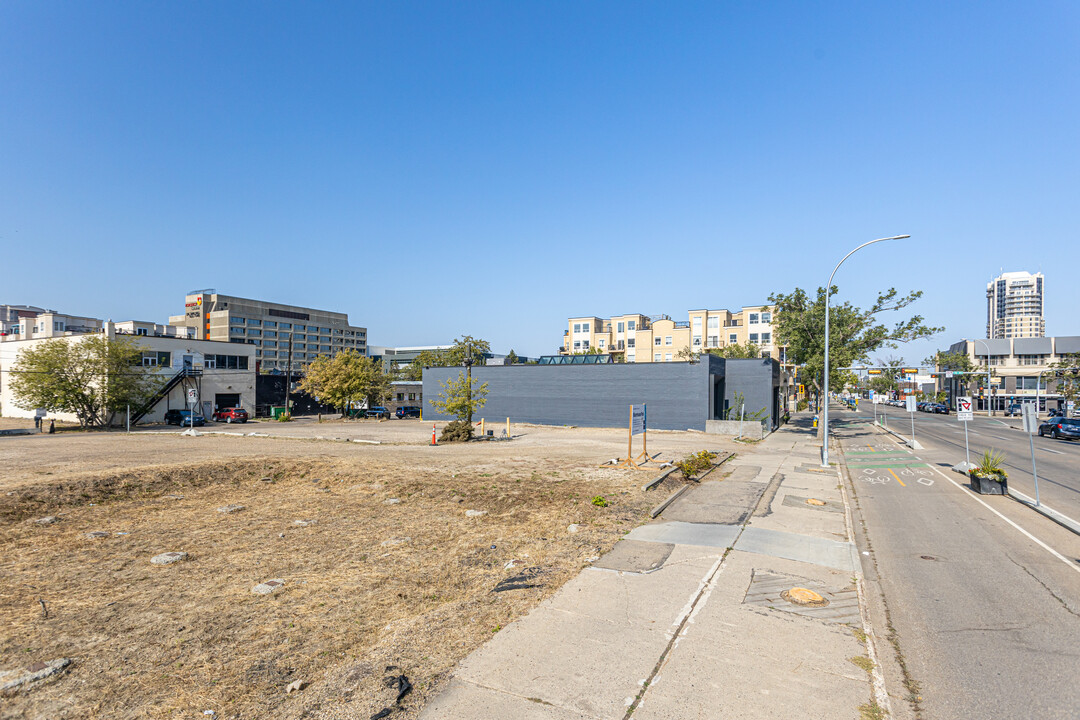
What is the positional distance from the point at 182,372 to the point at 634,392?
4492 cm

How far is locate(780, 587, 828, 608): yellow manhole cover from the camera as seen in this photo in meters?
7.84

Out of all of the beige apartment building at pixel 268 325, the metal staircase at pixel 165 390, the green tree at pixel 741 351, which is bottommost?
the metal staircase at pixel 165 390

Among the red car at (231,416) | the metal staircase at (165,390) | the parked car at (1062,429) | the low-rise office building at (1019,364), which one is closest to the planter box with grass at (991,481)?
the parked car at (1062,429)

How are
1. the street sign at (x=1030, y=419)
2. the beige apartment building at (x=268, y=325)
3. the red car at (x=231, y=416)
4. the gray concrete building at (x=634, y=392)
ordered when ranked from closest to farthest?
the street sign at (x=1030, y=419) < the gray concrete building at (x=634, y=392) < the red car at (x=231, y=416) < the beige apartment building at (x=268, y=325)

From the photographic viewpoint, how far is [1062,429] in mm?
38500

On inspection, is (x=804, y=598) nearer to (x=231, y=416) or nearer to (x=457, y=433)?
(x=457, y=433)

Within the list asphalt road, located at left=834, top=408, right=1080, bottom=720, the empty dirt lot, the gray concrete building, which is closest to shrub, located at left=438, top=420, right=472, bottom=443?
the empty dirt lot

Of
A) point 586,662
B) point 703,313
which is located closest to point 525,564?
point 586,662

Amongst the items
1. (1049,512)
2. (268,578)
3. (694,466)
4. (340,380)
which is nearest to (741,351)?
(340,380)

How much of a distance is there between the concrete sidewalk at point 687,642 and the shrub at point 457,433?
77.0 feet

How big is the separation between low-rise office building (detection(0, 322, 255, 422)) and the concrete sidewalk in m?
55.5

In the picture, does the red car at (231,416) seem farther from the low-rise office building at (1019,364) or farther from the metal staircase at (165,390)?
the low-rise office building at (1019,364)

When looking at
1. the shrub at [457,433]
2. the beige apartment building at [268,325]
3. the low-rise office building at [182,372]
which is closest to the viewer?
Answer: the shrub at [457,433]

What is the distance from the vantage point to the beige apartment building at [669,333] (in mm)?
103312
